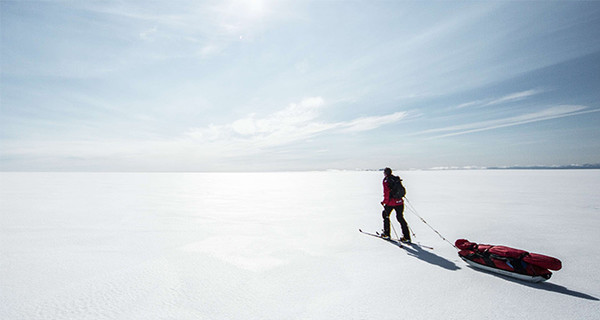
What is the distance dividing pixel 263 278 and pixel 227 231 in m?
3.48

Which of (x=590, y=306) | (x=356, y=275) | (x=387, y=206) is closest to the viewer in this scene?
(x=590, y=306)

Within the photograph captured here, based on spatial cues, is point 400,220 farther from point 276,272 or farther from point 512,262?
point 276,272

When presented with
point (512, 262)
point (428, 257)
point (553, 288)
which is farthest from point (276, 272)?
point (553, 288)

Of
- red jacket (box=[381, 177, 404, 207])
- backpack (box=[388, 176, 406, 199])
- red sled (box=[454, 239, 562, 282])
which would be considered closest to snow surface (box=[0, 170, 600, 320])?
red sled (box=[454, 239, 562, 282])

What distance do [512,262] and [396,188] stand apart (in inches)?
100

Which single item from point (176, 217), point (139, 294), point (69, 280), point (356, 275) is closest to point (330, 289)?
point (356, 275)

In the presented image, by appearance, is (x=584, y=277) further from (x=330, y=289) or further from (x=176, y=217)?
(x=176, y=217)

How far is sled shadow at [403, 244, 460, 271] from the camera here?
463 centimetres

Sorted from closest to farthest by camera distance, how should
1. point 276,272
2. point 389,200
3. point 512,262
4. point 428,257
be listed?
point 512,262
point 276,272
point 428,257
point 389,200

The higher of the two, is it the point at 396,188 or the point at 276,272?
the point at 396,188

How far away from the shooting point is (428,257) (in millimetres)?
5145

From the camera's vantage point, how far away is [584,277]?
13.2 feet

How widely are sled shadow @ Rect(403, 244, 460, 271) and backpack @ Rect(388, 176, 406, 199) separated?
121cm

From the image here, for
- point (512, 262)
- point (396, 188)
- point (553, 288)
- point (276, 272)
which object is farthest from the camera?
point (396, 188)
